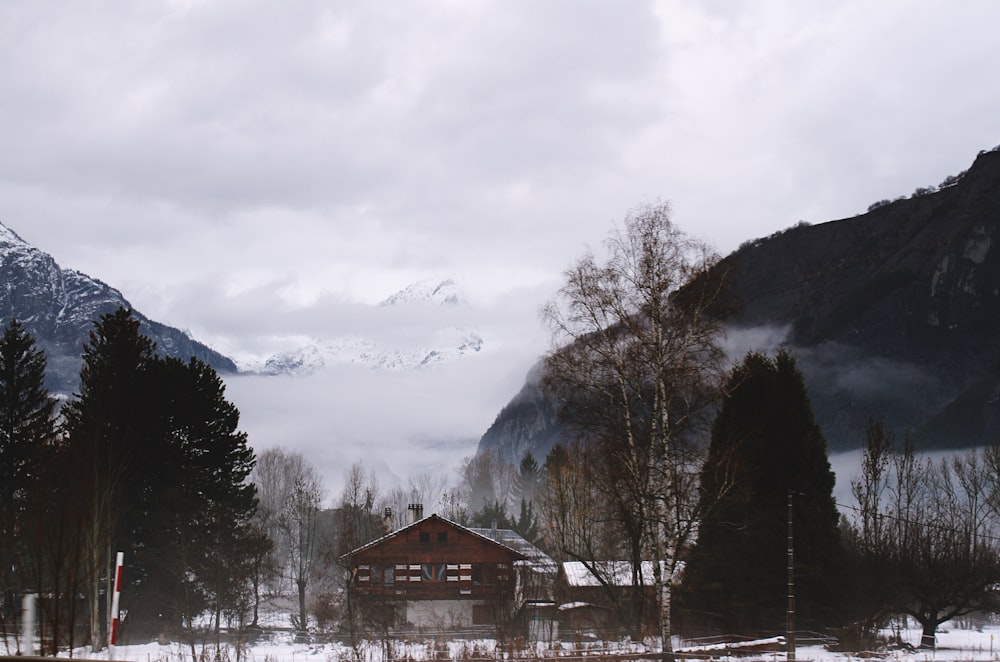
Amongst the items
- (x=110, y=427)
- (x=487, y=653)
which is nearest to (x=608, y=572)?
(x=487, y=653)

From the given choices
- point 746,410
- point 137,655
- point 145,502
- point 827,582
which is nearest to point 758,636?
point 827,582

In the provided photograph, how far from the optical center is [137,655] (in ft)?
127

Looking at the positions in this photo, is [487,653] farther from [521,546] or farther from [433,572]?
[521,546]

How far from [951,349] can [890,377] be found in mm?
12183

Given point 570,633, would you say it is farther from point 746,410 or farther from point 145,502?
point 145,502

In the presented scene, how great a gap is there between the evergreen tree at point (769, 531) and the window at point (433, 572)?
30796mm

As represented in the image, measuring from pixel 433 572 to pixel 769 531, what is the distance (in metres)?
34.3

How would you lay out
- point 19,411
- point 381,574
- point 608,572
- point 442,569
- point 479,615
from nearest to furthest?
point 19,411, point 608,572, point 381,574, point 479,615, point 442,569

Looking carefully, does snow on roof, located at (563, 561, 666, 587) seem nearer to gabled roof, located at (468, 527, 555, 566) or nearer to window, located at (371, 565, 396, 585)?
gabled roof, located at (468, 527, 555, 566)

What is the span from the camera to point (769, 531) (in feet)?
117

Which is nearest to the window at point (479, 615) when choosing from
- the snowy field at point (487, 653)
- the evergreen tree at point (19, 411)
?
the snowy field at point (487, 653)

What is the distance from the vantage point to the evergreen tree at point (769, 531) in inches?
1396

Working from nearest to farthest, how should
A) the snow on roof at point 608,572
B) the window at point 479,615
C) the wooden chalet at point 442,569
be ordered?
the snow on roof at point 608,572
the window at point 479,615
the wooden chalet at point 442,569

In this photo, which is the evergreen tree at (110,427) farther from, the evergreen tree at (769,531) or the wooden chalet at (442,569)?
the evergreen tree at (769,531)
